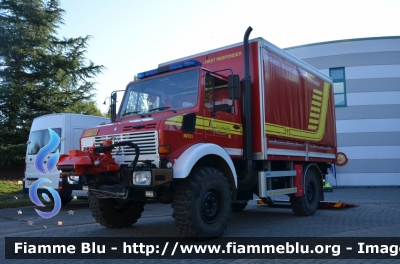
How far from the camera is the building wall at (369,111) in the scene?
22.2m

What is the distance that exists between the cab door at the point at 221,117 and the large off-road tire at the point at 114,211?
2157mm

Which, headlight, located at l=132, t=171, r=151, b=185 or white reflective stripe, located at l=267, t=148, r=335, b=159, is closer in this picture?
headlight, located at l=132, t=171, r=151, b=185

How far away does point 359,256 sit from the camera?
5.34 metres

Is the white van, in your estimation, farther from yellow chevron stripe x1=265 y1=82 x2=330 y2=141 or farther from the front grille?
yellow chevron stripe x1=265 y1=82 x2=330 y2=141

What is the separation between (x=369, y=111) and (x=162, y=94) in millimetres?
18482

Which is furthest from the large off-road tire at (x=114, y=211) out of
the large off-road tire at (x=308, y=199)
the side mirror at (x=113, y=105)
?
the large off-road tire at (x=308, y=199)

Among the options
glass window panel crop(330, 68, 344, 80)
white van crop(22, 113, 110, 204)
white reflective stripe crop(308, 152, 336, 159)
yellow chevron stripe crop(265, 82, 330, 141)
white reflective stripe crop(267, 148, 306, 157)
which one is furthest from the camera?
glass window panel crop(330, 68, 344, 80)

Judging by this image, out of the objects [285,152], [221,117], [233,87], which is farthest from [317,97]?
[233,87]

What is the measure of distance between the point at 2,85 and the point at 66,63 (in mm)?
3536

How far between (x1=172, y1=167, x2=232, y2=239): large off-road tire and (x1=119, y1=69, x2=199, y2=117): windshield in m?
1.32

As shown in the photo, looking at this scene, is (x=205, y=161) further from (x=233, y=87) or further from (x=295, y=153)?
(x=295, y=153)

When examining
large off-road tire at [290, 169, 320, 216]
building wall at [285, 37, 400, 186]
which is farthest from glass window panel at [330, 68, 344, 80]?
large off-road tire at [290, 169, 320, 216]

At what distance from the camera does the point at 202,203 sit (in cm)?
627

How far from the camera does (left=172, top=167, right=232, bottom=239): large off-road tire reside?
602cm
